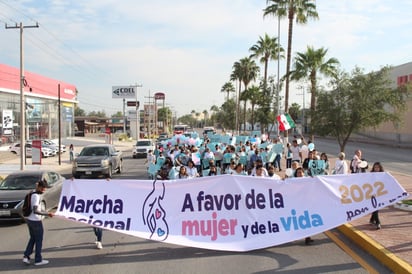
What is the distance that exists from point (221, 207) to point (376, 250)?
9.42 feet

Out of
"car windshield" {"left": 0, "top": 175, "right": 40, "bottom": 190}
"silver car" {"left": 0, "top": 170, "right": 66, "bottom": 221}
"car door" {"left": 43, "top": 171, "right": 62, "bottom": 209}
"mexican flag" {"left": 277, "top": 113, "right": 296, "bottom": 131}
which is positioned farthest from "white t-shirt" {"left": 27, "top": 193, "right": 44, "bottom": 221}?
"mexican flag" {"left": 277, "top": 113, "right": 296, "bottom": 131}

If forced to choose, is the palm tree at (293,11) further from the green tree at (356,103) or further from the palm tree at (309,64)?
the green tree at (356,103)

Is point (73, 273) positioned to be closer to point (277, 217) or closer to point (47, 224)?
point (277, 217)

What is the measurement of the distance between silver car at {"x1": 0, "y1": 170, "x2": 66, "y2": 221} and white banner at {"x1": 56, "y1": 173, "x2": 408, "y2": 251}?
3266 millimetres

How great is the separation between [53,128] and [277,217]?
62.1 m

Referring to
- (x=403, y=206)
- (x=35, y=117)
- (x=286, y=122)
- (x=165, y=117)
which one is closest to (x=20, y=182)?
(x=403, y=206)

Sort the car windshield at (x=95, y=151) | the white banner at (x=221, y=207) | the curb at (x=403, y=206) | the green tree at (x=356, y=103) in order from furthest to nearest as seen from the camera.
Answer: the car windshield at (x=95, y=151) → the green tree at (x=356, y=103) → the curb at (x=403, y=206) → the white banner at (x=221, y=207)

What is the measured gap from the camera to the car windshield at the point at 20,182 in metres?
11.8

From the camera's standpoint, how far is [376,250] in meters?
7.32

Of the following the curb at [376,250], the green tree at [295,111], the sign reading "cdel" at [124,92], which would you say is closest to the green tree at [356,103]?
the curb at [376,250]

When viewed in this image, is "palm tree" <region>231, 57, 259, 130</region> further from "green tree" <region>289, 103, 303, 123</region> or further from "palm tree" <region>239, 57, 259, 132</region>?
"green tree" <region>289, 103, 303, 123</region>

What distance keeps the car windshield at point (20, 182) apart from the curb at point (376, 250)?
842cm

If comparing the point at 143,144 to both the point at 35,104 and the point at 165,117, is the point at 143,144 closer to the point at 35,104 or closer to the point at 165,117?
the point at 35,104

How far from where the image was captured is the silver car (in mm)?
10602
